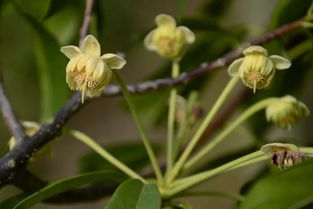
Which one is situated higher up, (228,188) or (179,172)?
(228,188)

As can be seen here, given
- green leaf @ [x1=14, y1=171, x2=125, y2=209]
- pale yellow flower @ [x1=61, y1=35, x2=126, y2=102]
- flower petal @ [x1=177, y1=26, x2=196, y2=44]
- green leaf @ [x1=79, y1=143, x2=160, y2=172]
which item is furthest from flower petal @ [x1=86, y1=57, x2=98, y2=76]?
green leaf @ [x1=79, y1=143, x2=160, y2=172]

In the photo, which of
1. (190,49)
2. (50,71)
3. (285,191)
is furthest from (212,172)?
(190,49)

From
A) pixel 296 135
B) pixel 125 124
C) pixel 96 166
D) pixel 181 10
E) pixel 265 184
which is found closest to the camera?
pixel 265 184

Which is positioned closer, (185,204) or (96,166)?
(185,204)

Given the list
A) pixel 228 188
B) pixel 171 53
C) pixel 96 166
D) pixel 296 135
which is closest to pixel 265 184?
pixel 171 53

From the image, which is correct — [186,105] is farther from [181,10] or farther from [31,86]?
[31,86]

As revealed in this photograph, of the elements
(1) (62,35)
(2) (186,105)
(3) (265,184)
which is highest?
(1) (62,35)

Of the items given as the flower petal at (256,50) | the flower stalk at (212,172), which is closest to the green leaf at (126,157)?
the flower stalk at (212,172)
